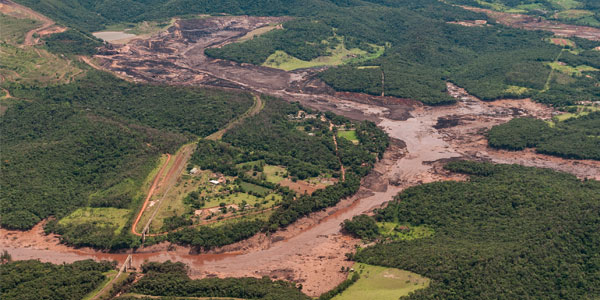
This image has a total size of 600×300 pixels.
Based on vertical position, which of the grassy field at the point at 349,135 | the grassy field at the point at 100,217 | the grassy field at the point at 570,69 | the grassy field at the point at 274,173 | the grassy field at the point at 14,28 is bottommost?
the grassy field at the point at 100,217

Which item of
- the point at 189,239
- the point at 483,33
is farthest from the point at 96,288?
the point at 483,33

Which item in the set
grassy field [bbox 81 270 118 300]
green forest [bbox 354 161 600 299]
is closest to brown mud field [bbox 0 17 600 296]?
grassy field [bbox 81 270 118 300]

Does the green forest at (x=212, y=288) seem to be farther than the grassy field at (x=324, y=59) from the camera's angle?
No

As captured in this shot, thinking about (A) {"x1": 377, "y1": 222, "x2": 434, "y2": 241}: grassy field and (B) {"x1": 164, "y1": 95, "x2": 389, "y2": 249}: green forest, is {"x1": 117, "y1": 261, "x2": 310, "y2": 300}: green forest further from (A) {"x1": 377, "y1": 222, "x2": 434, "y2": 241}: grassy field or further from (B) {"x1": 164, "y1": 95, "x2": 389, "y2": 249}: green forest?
(A) {"x1": 377, "y1": 222, "x2": 434, "y2": 241}: grassy field

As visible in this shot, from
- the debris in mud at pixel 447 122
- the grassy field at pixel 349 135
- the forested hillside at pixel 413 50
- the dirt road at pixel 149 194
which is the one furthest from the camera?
the forested hillside at pixel 413 50

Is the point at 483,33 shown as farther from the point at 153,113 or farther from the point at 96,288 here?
the point at 96,288

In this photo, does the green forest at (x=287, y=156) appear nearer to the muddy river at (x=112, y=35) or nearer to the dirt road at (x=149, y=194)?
the dirt road at (x=149, y=194)

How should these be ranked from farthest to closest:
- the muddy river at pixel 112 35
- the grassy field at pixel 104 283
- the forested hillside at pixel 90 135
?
the muddy river at pixel 112 35, the forested hillside at pixel 90 135, the grassy field at pixel 104 283

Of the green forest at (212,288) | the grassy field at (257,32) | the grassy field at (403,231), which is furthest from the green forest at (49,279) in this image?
the grassy field at (257,32)
